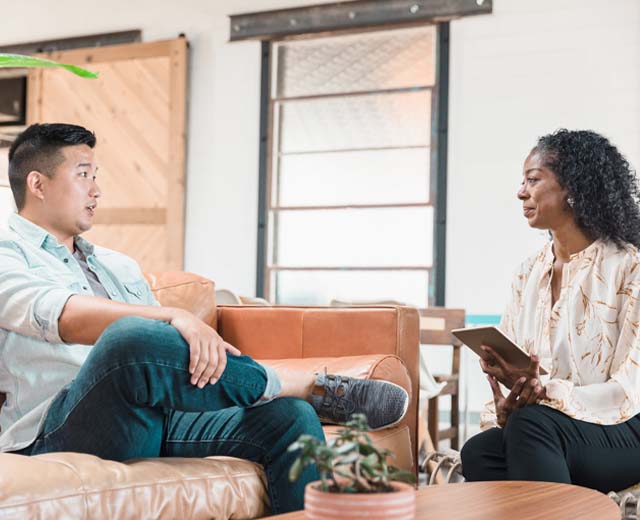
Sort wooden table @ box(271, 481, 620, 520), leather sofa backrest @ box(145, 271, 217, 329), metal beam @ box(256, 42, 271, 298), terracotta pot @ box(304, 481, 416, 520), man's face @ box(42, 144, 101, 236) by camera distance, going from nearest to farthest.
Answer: terracotta pot @ box(304, 481, 416, 520), wooden table @ box(271, 481, 620, 520), man's face @ box(42, 144, 101, 236), leather sofa backrest @ box(145, 271, 217, 329), metal beam @ box(256, 42, 271, 298)

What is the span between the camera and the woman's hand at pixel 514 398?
2.12 meters

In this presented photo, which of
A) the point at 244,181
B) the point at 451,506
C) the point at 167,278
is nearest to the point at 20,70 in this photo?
the point at 244,181

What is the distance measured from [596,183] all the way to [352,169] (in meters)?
3.74

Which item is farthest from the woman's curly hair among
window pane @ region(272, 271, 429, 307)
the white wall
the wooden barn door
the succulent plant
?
the wooden barn door

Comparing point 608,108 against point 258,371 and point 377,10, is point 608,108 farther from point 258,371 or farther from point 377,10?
point 258,371

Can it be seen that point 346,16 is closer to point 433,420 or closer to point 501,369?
point 433,420

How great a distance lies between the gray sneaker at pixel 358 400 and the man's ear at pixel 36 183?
2.66 feet

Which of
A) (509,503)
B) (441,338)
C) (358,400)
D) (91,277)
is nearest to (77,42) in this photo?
(441,338)

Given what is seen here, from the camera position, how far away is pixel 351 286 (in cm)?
608

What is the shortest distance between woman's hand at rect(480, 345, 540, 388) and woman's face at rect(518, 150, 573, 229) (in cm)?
42

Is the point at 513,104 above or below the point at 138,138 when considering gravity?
above

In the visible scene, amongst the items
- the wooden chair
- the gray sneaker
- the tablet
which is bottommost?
the wooden chair

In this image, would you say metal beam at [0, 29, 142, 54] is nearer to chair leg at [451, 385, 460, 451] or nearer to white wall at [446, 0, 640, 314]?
white wall at [446, 0, 640, 314]

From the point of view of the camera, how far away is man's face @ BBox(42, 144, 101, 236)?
2209 millimetres
